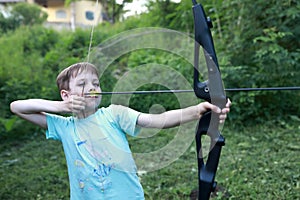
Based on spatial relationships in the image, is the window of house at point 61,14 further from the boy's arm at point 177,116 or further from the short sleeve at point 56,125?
the boy's arm at point 177,116

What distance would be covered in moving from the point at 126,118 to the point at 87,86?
0.19 m

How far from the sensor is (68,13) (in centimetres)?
953

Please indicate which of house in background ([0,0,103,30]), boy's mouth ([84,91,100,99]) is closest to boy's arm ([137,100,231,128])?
boy's mouth ([84,91,100,99])

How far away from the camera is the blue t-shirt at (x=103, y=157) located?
133 centimetres

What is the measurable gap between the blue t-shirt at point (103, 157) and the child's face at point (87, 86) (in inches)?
3.1

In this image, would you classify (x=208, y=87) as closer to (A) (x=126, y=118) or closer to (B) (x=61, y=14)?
(A) (x=126, y=118)

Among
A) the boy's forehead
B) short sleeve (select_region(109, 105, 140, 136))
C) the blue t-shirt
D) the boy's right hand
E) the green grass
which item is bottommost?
the green grass

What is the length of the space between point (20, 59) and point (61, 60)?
1.93 feet

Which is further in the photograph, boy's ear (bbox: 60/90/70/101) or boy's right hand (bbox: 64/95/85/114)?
boy's ear (bbox: 60/90/70/101)

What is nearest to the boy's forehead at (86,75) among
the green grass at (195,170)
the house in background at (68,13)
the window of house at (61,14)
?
the green grass at (195,170)

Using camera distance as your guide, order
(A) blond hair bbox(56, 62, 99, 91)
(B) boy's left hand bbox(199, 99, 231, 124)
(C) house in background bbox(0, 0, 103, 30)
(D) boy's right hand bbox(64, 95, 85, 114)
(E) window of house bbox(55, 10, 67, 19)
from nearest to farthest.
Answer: (B) boy's left hand bbox(199, 99, 231, 124), (D) boy's right hand bbox(64, 95, 85, 114), (A) blond hair bbox(56, 62, 99, 91), (C) house in background bbox(0, 0, 103, 30), (E) window of house bbox(55, 10, 67, 19)

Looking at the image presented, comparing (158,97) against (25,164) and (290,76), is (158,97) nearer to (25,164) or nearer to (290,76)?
(290,76)

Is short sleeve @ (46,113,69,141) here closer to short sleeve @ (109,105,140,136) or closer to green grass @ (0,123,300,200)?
short sleeve @ (109,105,140,136)

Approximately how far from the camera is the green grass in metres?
2.43
